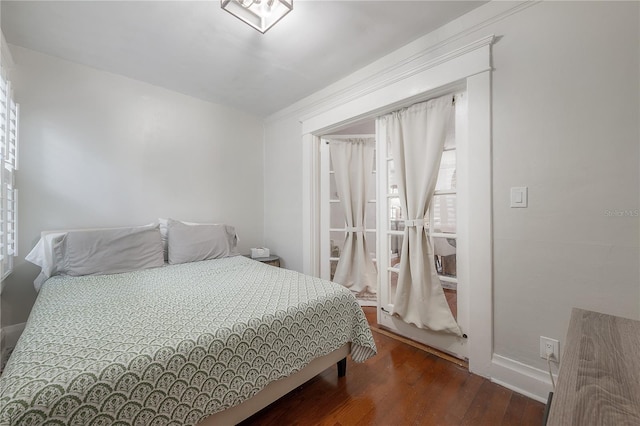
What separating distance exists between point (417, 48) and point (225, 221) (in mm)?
2633

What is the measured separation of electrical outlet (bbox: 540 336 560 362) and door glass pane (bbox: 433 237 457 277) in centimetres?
61

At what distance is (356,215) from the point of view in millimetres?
3064

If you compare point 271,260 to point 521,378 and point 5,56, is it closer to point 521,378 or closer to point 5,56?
point 521,378

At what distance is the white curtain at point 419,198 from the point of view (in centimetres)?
191

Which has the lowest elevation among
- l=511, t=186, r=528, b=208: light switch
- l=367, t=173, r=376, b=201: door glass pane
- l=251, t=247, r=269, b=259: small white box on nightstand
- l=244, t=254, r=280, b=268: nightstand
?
l=244, t=254, r=280, b=268: nightstand

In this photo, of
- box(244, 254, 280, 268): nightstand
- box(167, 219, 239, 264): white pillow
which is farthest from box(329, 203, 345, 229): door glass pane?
box(167, 219, 239, 264): white pillow

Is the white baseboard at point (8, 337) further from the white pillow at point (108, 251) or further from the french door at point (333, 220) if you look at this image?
the french door at point (333, 220)

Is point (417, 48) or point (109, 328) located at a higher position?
point (417, 48)

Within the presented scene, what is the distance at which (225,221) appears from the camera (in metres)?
3.10

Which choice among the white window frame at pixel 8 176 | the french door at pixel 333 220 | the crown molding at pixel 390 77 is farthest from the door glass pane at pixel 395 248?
the white window frame at pixel 8 176

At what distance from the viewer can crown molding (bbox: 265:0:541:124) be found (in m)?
1.59

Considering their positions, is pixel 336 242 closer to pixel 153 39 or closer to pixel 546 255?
pixel 546 255

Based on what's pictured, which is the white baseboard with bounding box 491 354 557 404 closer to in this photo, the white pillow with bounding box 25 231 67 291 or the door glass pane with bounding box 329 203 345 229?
the door glass pane with bounding box 329 203 345 229

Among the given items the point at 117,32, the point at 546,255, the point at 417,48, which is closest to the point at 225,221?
the point at 117,32
